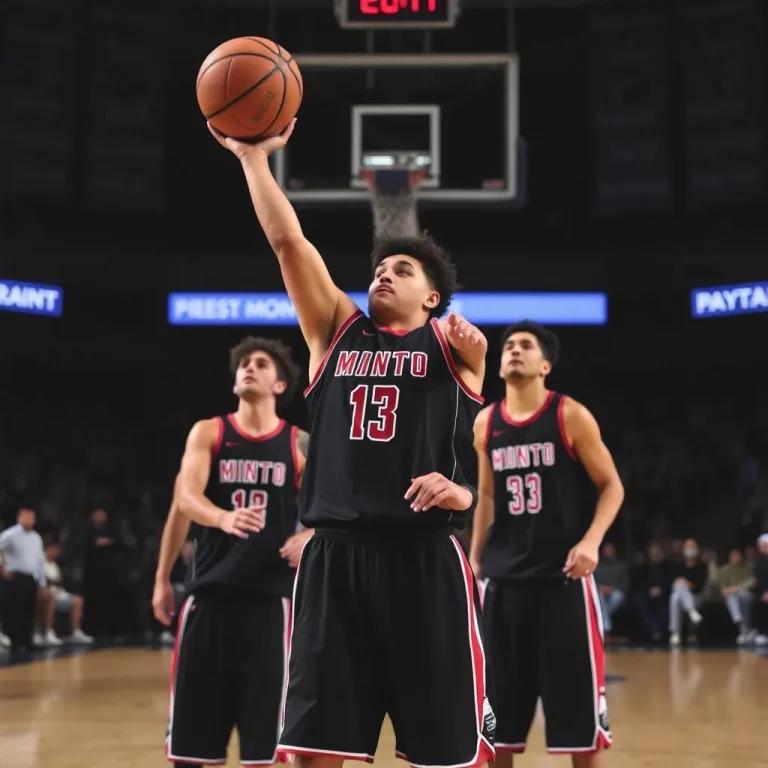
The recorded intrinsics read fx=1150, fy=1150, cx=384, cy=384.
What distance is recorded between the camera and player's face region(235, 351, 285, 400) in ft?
15.0

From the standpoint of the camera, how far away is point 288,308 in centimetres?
1616

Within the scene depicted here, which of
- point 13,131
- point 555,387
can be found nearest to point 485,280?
point 555,387

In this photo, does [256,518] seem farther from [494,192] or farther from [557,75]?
[557,75]

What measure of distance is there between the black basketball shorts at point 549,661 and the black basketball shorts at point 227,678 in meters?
0.82

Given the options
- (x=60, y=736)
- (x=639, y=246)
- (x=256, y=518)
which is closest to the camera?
(x=256, y=518)

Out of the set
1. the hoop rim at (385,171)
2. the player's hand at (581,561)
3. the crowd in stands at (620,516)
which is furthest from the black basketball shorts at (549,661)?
the crowd in stands at (620,516)

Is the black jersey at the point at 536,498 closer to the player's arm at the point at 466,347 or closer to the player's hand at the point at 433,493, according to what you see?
the player's arm at the point at 466,347

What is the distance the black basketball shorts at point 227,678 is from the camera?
4082 mm

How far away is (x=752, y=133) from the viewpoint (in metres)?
16.7

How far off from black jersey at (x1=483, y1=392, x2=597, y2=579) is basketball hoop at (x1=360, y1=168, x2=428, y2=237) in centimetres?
604

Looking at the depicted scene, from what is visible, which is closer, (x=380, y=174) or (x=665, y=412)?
(x=380, y=174)

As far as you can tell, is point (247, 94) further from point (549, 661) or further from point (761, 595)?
point (761, 595)

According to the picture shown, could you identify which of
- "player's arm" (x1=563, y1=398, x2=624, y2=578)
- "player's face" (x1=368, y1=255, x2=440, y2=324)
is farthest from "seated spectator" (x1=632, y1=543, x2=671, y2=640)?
"player's face" (x1=368, y1=255, x2=440, y2=324)

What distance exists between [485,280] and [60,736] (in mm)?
10989
